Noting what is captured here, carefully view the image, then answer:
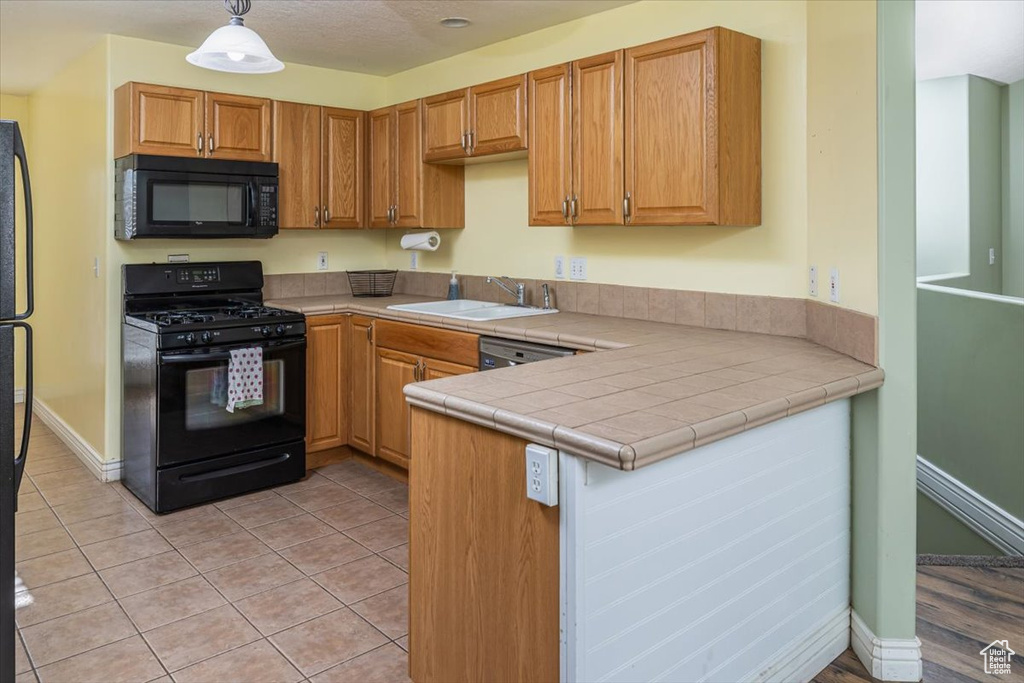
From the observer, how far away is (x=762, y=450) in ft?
6.18

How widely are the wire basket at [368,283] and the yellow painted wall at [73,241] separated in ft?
4.54

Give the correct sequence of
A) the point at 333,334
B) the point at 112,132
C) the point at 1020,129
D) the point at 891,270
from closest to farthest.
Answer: the point at 891,270, the point at 112,132, the point at 333,334, the point at 1020,129

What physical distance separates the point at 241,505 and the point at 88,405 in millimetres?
1413

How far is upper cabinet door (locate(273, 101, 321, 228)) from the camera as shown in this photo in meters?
4.13

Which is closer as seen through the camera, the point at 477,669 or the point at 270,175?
the point at 477,669

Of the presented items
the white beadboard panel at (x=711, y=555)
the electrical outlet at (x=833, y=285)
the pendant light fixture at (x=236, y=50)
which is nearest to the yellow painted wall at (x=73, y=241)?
the pendant light fixture at (x=236, y=50)

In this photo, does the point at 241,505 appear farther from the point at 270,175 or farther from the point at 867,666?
the point at 867,666

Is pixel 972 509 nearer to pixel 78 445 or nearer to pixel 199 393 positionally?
pixel 199 393

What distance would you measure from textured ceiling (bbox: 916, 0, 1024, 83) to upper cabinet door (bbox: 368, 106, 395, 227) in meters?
2.96

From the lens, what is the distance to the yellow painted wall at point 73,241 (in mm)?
3984

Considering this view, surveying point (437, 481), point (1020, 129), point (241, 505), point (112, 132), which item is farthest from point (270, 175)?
point (1020, 129)

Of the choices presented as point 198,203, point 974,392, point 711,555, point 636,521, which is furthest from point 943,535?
point 198,203

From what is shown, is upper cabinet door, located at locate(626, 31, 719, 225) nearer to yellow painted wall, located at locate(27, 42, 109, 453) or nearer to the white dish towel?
the white dish towel

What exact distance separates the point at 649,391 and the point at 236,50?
180 centimetres
